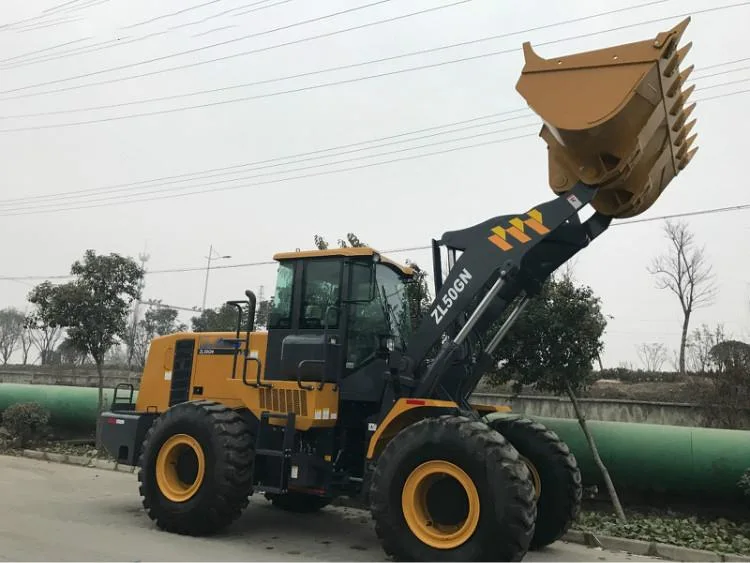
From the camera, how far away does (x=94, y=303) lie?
14.5 m

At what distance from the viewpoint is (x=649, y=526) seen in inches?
316

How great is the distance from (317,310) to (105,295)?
9428 mm

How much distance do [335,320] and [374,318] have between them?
48cm

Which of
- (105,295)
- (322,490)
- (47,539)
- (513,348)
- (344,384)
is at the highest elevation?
(105,295)

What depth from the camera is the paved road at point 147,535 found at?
596cm

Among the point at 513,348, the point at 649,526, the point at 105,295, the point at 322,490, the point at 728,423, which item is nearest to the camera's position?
the point at 322,490

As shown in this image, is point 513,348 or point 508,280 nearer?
point 508,280

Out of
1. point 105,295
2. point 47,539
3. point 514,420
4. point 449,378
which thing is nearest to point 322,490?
point 449,378

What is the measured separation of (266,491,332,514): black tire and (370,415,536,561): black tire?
3059 mm

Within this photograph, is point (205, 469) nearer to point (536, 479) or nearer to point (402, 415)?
point (402, 415)

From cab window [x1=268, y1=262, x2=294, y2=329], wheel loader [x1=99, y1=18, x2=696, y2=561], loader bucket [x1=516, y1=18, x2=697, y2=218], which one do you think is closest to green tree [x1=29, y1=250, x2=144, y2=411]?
wheel loader [x1=99, y1=18, x2=696, y2=561]

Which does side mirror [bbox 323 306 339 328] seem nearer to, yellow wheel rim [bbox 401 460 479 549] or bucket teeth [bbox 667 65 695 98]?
yellow wheel rim [bbox 401 460 479 549]

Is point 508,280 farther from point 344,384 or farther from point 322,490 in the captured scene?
point 322,490

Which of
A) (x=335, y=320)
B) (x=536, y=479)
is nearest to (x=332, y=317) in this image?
(x=335, y=320)
